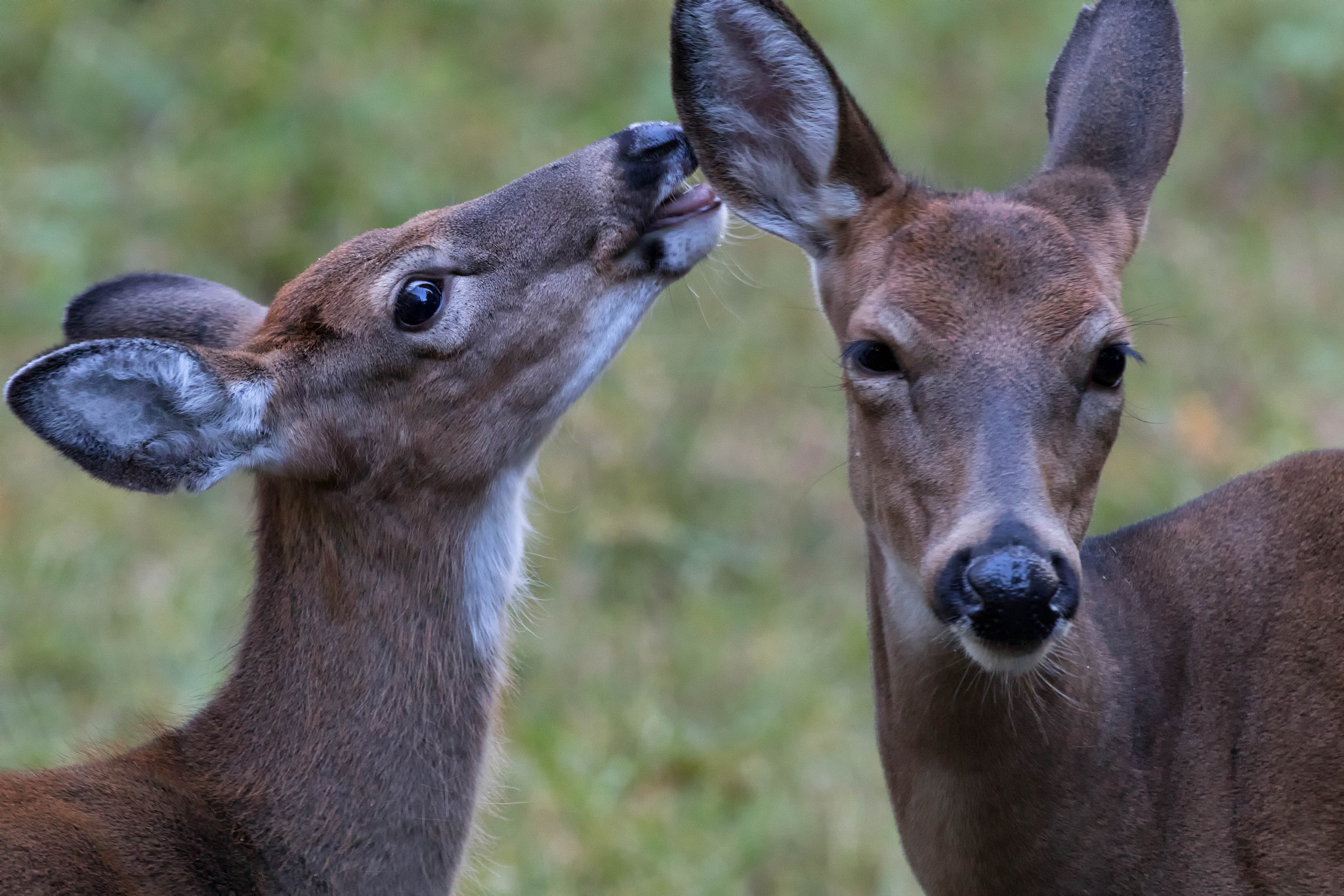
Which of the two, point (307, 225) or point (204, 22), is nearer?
point (307, 225)

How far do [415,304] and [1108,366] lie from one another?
5.65 ft

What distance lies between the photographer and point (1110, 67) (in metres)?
4.38

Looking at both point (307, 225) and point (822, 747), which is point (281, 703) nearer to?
point (822, 747)

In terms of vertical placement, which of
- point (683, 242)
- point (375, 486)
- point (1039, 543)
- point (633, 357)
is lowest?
point (1039, 543)

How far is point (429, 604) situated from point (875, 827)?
2.14 m

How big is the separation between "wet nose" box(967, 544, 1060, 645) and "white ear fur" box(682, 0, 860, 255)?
1.17 meters

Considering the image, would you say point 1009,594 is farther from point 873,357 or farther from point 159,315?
point 159,315

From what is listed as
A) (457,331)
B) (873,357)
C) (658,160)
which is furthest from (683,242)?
(873,357)

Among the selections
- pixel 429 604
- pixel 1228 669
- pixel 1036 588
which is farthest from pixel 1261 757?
pixel 429 604

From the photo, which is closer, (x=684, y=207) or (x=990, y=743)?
(x=990, y=743)

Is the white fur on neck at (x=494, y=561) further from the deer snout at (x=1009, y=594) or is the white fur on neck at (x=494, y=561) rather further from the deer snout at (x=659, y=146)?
the deer snout at (x=1009, y=594)

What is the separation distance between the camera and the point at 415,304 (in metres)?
4.43

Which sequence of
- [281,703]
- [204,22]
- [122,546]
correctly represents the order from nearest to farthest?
[281,703] < [122,546] < [204,22]

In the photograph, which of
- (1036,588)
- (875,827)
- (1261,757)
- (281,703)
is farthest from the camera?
(875,827)
